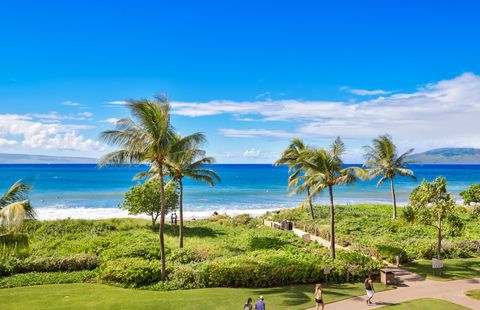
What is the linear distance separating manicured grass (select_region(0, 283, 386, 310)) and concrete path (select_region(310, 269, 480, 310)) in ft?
2.06

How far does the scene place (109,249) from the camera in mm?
22375

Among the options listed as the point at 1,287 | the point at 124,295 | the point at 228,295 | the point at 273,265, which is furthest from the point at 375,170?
the point at 1,287

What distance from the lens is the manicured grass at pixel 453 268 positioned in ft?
59.4

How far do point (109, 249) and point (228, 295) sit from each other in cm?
1089

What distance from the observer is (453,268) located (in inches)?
768

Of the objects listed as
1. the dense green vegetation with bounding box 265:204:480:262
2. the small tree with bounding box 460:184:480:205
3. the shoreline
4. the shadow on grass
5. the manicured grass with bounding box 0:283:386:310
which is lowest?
the shoreline

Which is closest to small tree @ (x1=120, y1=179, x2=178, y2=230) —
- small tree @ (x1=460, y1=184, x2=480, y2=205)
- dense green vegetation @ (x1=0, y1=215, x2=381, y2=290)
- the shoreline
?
dense green vegetation @ (x1=0, y1=215, x2=381, y2=290)

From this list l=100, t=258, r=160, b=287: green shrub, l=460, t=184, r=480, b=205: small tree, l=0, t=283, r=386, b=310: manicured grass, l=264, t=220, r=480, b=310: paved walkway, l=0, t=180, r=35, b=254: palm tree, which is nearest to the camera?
l=0, t=180, r=35, b=254: palm tree

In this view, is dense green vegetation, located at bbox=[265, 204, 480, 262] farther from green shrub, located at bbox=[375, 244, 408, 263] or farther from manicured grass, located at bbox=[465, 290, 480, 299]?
manicured grass, located at bbox=[465, 290, 480, 299]

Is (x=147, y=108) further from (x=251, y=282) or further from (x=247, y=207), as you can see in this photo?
(x=247, y=207)

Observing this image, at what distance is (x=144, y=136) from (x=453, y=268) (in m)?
18.1

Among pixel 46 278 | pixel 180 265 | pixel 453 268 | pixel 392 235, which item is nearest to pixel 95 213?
pixel 46 278

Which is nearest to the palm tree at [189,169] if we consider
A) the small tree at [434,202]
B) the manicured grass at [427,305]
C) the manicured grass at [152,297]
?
the manicured grass at [152,297]

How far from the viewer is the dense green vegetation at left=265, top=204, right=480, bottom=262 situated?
866 inches
